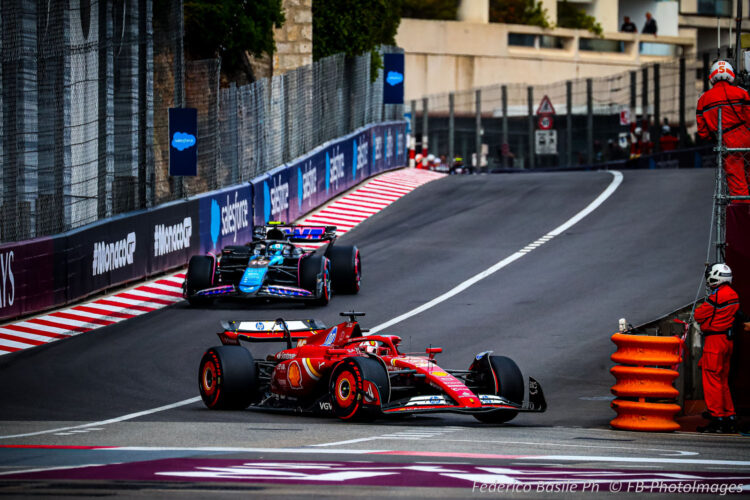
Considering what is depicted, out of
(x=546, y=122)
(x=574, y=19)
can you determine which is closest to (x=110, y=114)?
(x=546, y=122)

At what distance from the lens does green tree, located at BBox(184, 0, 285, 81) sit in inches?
1214

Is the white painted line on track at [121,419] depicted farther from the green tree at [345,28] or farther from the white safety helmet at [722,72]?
the green tree at [345,28]

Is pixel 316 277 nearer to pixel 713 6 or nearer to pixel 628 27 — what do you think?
pixel 628 27

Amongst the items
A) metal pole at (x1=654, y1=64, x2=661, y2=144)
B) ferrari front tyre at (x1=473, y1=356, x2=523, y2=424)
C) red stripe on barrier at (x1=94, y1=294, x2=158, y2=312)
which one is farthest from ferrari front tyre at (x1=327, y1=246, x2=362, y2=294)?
metal pole at (x1=654, y1=64, x2=661, y2=144)

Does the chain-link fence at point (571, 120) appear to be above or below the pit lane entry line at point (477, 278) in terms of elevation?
above

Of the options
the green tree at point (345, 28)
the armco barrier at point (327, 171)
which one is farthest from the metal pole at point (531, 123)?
the green tree at point (345, 28)

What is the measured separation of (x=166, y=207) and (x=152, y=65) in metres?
2.74

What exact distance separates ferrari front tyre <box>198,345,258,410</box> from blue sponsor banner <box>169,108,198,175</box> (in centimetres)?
1121

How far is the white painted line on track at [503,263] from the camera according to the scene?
19.2 metres

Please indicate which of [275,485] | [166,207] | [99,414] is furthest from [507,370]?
[166,207]

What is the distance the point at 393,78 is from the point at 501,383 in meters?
27.6

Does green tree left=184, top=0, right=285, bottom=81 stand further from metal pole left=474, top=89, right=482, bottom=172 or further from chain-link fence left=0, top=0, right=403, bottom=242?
metal pole left=474, top=89, right=482, bottom=172

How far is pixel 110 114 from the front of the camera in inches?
882

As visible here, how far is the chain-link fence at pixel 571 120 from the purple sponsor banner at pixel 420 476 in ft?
114
